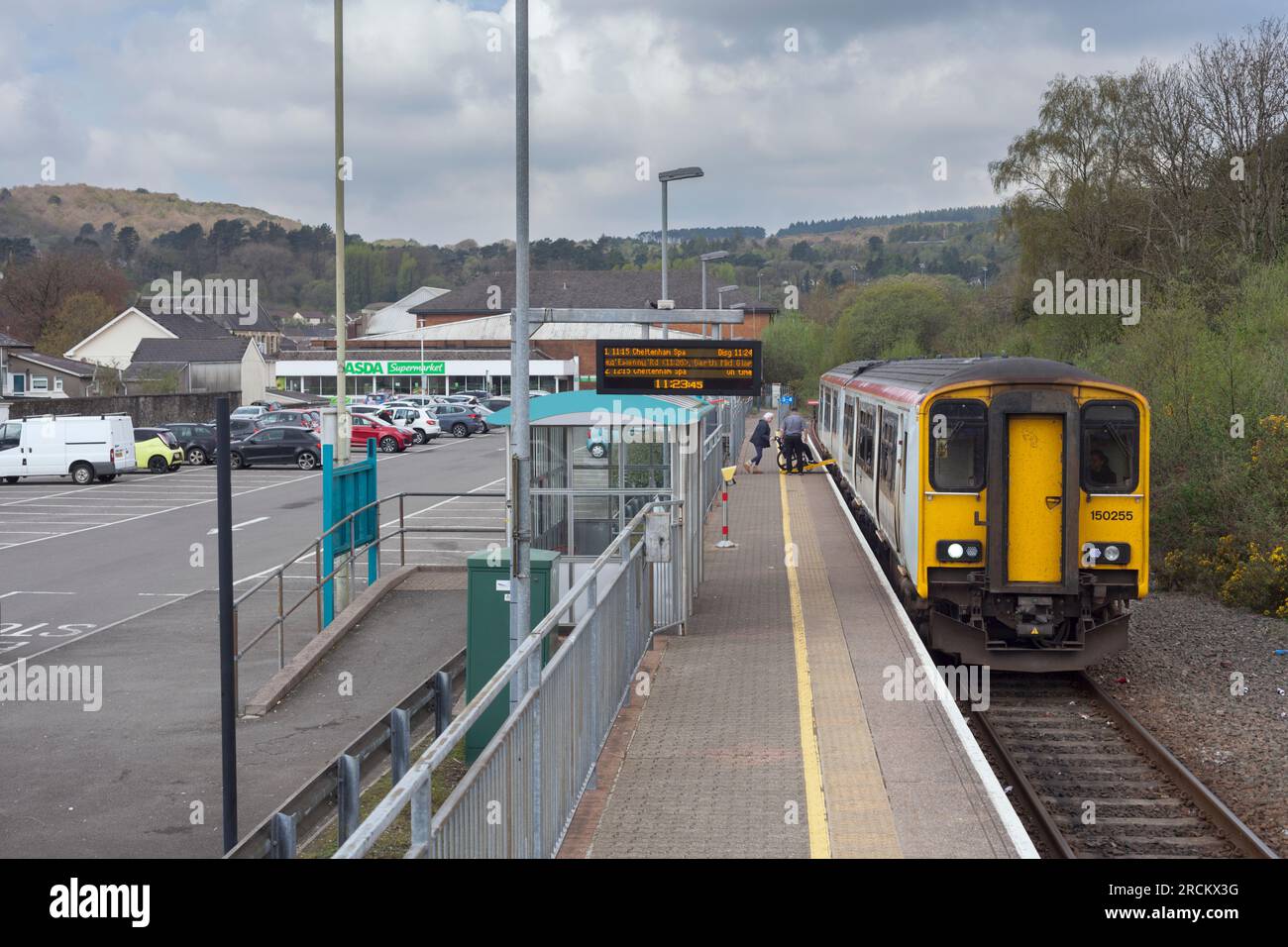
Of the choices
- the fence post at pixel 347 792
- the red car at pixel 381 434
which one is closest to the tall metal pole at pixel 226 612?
the fence post at pixel 347 792

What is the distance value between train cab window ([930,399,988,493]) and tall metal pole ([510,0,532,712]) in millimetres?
4478

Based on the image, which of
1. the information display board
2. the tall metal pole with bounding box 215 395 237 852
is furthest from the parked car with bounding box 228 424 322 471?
the tall metal pole with bounding box 215 395 237 852

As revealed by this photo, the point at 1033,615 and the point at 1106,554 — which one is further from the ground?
the point at 1106,554

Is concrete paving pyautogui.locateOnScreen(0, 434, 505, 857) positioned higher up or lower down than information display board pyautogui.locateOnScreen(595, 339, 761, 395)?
lower down

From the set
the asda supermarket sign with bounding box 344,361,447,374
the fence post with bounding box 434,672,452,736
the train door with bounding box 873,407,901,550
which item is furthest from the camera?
the asda supermarket sign with bounding box 344,361,447,374

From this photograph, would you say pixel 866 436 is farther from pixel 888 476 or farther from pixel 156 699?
pixel 156 699

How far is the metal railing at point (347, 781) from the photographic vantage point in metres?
7.85

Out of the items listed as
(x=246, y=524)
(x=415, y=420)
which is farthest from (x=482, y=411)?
(x=246, y=524)

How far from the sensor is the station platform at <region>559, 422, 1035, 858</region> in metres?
7.76

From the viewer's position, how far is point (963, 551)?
1300cm

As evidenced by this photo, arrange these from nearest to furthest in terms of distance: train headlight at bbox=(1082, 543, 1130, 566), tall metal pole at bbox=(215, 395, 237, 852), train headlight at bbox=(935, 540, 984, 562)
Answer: tall metal pole at bbox=(215, 395, 237, 852) < train headlight at bbox=(1082, 543, 1130, 566) < train headlight at bbox=(935, 540, 984, 562)

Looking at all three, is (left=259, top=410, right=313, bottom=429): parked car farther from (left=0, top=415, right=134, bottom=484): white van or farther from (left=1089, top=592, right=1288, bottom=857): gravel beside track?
(left=1089, top=592, right=1288, bottom=857): gravel beside track

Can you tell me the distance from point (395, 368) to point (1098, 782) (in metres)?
78.4

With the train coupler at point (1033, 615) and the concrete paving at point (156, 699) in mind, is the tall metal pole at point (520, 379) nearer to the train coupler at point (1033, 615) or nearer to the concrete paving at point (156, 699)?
the concrete paving at point (156, 699)
